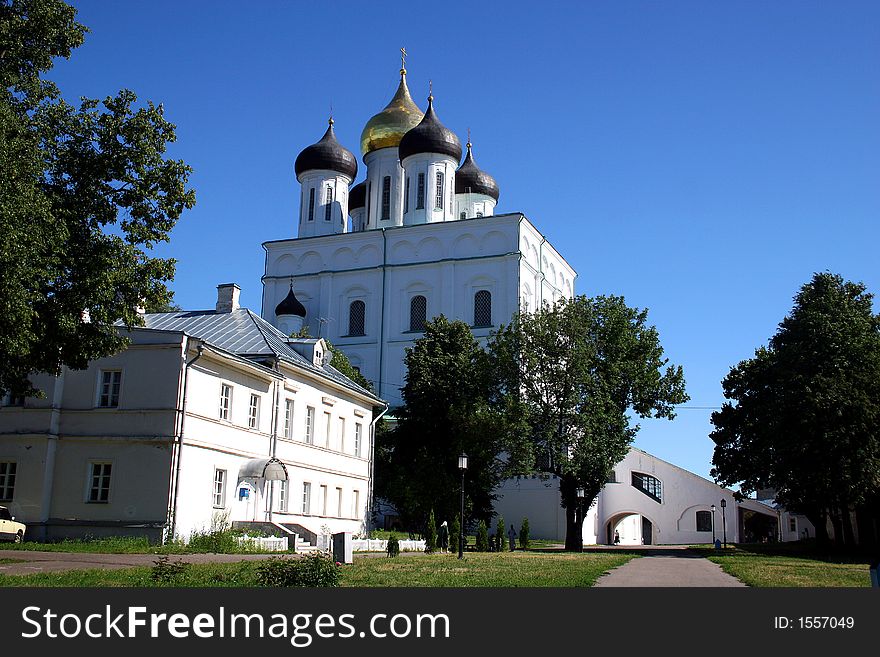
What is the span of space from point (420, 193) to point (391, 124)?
7744 millimetres

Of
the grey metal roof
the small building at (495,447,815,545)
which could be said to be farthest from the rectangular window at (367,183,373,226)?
the grey metal roof

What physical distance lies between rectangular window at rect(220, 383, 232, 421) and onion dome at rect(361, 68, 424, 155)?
42235 millimetres

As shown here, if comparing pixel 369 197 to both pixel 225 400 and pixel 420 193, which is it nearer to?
pixel 420 193

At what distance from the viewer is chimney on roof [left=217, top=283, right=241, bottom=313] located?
3262 cm

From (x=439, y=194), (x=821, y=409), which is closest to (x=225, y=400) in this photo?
(x=821, y=409)

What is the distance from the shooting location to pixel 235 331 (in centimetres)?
3094

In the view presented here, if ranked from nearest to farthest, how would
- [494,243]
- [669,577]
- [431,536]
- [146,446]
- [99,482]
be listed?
[669,577], [146,446], [99,482], [431,536], [494,243]

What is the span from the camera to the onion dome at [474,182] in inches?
2608

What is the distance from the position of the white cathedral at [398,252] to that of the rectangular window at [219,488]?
30.5m

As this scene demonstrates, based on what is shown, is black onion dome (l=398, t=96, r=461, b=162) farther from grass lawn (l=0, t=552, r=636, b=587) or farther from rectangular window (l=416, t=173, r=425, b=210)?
grass lawn (l=0, t=552, r=636, b=587)
